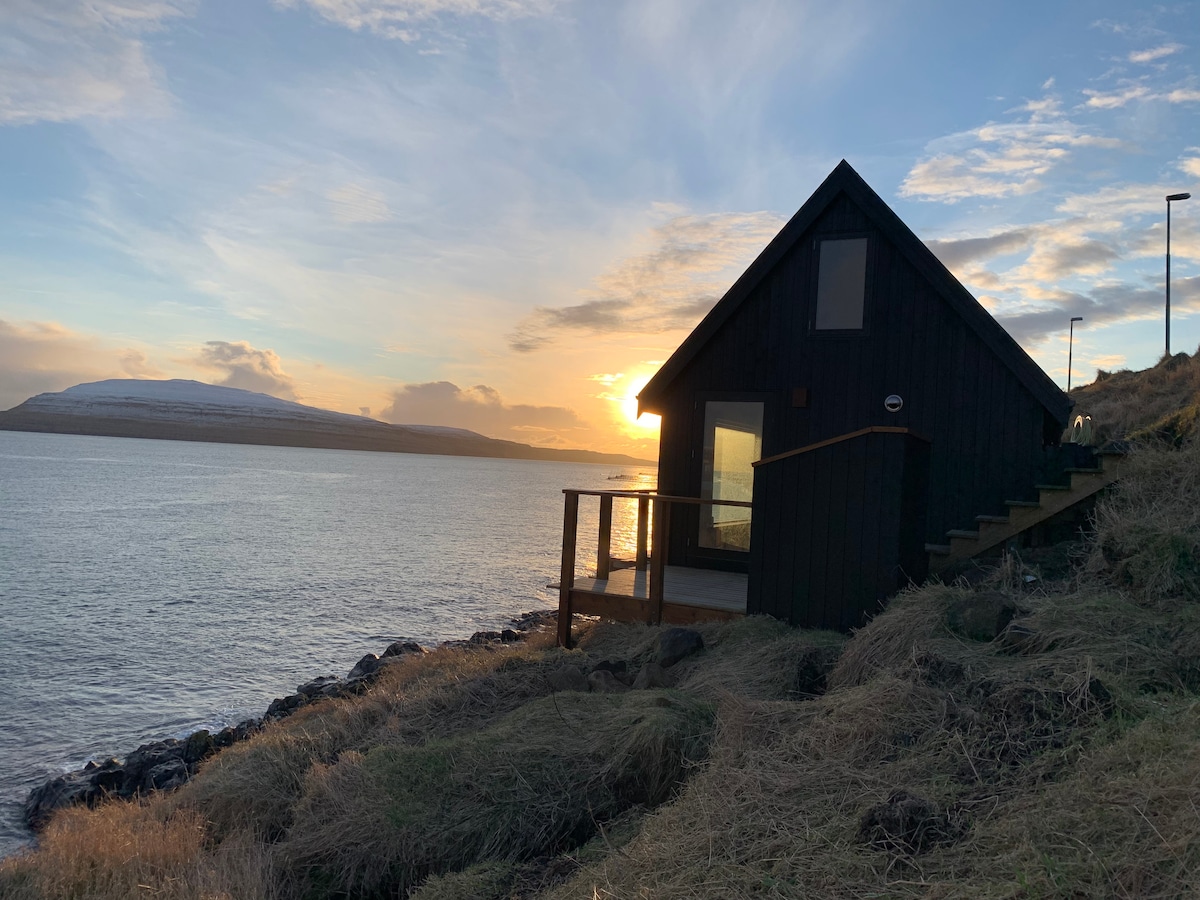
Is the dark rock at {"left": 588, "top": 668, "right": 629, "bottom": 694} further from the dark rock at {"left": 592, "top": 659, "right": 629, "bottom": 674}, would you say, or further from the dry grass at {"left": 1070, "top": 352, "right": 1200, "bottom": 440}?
the dry grass at {"left": 1070, "top": 352, "right": 1200, "bottom": 440}

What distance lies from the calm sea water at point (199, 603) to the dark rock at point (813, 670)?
868cm

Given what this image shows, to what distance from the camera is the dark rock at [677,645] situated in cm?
761

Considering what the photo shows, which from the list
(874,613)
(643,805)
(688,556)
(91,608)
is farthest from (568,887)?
(91,608)

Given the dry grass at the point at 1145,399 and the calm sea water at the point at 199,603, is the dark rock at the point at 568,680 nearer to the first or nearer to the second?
the calm sea water at the point at 199,603

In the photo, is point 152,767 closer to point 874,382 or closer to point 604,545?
point 604,545

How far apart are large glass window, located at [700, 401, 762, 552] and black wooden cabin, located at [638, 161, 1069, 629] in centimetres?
2

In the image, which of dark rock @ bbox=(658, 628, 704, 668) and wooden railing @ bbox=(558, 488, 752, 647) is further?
wooden railing @ bbox=(558, 488, 752, 647)

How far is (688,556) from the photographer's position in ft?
38.9

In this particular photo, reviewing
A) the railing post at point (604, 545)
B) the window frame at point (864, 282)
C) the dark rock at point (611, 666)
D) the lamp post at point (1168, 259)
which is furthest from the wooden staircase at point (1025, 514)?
the lamp post at point (1168, 259)

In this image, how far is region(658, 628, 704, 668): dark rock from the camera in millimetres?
7609

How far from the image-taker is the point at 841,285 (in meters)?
11.4

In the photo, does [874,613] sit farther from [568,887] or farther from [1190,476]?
[568,887]

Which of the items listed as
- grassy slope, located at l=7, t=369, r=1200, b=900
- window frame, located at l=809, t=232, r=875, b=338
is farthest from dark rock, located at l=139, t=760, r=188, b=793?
window frame, located at l=809, t=232, r=875, b=338

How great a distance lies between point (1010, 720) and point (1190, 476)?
17.2 ft
